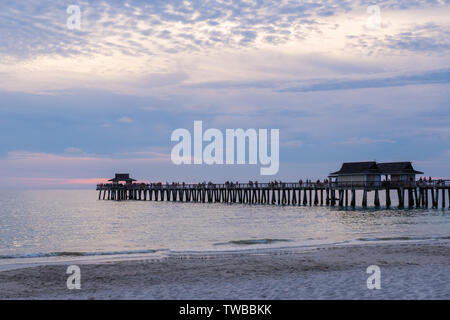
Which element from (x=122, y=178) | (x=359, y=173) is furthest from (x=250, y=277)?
(x=122, y=178)

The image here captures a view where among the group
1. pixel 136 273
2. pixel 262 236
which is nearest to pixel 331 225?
pixel 262 236

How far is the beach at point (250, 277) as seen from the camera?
1096 cm

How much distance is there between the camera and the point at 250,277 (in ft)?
43.7

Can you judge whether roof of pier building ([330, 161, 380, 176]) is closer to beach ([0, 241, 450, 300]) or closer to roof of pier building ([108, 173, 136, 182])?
beach ([0, 241, 450, 300])

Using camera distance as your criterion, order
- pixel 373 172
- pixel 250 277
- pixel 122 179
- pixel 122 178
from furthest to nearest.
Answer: pixel 122 178
pixel 122 179
pixel 373 172
pixel 250 277

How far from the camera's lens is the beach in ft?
Result: 36.0

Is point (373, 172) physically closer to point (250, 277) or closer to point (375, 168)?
point (375, 168)

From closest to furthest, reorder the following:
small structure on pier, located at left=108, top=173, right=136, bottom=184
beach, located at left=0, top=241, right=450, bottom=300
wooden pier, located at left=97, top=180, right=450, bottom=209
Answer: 1. beach, located at left=0, top=241, right=450, bottom=300
2. wooden pier, located at left=97, top=180, right=450, bottom=209
3. small structure on pier, located at left=108, top=173, right=136, bottom=184

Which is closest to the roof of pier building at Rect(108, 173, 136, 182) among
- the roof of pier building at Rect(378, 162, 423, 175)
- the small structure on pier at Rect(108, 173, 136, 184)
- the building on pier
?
the small structure on pier at Rect(108, 173, 136, 184)

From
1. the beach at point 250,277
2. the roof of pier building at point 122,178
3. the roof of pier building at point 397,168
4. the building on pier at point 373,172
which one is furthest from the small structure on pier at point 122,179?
the beach at point 250,277

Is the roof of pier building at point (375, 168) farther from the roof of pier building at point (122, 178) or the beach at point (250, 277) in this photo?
the roof of pier building at point (122, 178)

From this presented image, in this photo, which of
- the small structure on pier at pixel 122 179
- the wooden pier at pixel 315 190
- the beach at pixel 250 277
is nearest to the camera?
the beach at pixel 250 277
